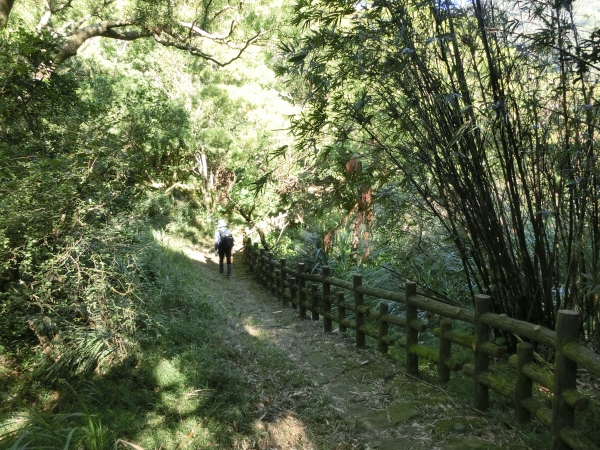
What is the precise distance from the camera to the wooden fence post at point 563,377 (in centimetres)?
295

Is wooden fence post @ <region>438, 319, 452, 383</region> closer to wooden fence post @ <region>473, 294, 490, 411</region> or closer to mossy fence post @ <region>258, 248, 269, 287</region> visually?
wooden fence post @ <region>473, 294, 490, 411</region>

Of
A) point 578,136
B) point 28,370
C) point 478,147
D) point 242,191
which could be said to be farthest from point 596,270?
point 242,191

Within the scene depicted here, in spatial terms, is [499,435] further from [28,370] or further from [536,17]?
[28,370]

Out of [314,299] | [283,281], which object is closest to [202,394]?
[314,299]

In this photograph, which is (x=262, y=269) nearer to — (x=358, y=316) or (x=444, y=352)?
(x=358, y=316)

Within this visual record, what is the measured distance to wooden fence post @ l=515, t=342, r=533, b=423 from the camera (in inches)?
134

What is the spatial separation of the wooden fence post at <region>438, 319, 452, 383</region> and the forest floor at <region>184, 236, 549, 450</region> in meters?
0.12

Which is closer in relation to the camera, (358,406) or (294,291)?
(358,406)

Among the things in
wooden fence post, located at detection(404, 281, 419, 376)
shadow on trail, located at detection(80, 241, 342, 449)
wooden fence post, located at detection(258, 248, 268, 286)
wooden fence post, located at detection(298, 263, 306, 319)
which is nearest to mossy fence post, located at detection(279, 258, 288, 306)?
wooden fence post, located at detection(298, 263, 306, 319)

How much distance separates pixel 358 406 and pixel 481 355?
3.85 feet

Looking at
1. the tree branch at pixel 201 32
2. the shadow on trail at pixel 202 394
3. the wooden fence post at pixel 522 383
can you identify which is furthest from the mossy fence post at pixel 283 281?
the wooden fence post at pixel 522 383

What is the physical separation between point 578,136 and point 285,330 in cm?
506

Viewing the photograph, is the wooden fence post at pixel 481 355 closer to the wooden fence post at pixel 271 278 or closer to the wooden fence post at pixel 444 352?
the wooden fence post at pixel 444 352

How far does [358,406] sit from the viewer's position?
432 cm
